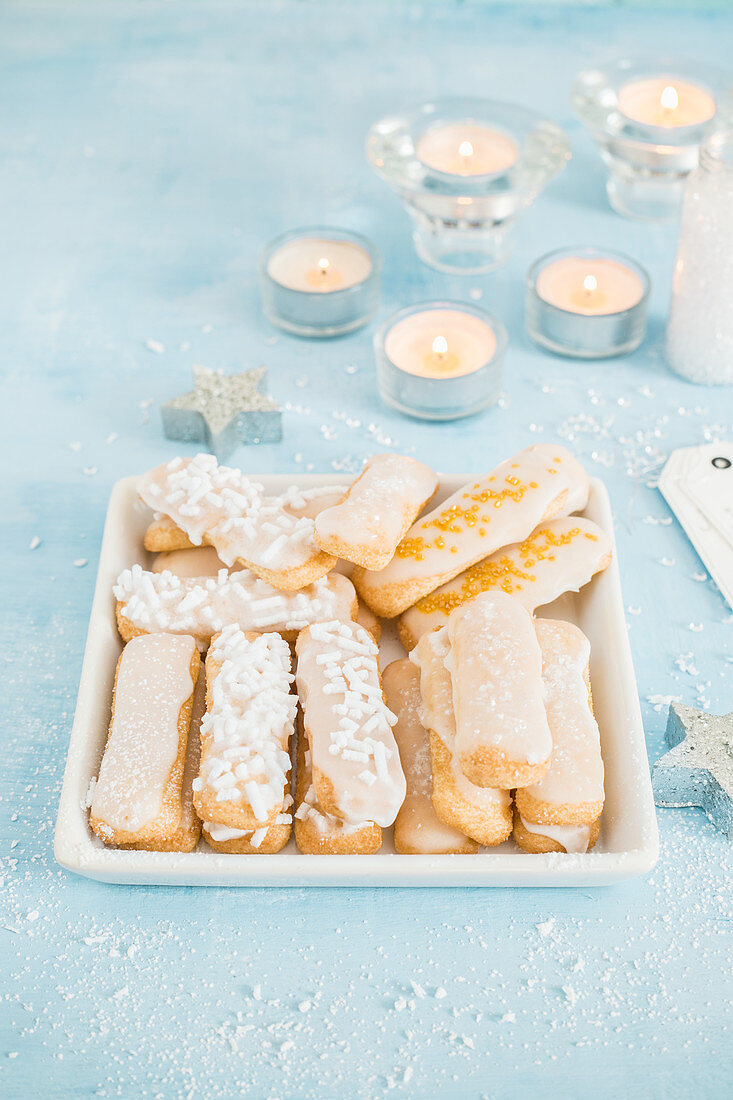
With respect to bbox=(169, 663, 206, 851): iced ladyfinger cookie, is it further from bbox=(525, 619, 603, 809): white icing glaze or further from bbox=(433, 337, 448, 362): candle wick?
bbox=(433, 337, 448, 362): candle wick

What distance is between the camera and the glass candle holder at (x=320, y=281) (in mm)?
1663

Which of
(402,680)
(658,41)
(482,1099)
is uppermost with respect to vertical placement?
(658,41)

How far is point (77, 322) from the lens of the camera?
5.70ft

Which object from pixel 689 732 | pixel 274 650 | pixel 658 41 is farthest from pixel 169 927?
pixel 658 41

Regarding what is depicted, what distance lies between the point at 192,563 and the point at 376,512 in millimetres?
234

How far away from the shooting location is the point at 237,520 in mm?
1154

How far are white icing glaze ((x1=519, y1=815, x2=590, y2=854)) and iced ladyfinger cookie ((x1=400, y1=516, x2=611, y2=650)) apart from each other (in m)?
0.25

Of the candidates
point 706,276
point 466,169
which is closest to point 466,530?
point 706,276

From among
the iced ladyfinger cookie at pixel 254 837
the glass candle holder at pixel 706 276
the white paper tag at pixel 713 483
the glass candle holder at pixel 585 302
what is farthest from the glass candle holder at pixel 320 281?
the iced ladyfinger cookie at pixel 254 837

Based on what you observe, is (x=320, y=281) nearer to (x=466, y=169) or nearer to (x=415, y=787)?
(x=466, y=169)

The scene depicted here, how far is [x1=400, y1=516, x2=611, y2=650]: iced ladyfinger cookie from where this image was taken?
3.80ft

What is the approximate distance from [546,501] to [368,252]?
71 cm

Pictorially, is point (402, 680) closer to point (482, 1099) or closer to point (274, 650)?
point (274, 650)

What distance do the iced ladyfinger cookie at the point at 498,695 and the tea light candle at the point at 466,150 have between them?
99 centimetres
